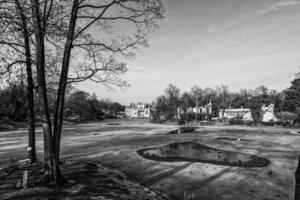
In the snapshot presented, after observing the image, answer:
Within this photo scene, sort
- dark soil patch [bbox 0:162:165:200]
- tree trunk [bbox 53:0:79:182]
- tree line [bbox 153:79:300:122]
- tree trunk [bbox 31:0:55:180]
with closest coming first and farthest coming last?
dark soil patch [bbox 0:162:165:200] < tree trunk [bbox 31:0:55:180] < tree trunk [bbox 53:0:79:182] < tree line [bbox 153:79:300:122]

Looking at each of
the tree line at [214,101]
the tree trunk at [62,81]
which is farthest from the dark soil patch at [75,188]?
the tree line at [214,101]

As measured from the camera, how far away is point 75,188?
537 centimetres

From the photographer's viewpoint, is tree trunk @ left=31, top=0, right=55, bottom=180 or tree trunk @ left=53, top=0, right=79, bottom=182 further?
tree trunk @ left=53, top=0, right=79, bottom=182

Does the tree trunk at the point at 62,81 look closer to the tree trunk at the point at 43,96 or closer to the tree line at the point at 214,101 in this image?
the tree trunk at the point at 43,96

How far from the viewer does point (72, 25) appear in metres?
5.85

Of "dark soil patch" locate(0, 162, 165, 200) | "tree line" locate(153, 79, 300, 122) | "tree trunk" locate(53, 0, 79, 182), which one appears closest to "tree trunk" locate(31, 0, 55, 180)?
"tree trunk" locate(53, 0, 79, 182)

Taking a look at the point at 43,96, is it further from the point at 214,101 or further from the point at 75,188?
the point at 214,101

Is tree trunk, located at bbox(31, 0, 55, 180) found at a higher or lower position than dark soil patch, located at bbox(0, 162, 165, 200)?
higher

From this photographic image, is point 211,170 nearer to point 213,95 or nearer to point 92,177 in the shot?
point 92,177

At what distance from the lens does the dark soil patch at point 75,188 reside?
483 centimetres

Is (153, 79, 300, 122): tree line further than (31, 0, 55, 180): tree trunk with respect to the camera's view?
Yes

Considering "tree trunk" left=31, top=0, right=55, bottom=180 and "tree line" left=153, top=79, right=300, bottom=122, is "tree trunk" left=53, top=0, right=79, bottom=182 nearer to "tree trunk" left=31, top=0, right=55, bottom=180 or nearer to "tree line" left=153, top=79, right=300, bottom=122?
"tree trunk" left=31, top=0, right=55, bottom=180

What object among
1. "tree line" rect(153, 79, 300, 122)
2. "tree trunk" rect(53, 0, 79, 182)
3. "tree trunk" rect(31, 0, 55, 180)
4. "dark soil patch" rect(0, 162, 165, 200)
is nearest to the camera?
"dark soil patch" rect(0, 162, 165, 200)

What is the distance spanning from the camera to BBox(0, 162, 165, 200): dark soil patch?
4832 millimetres
